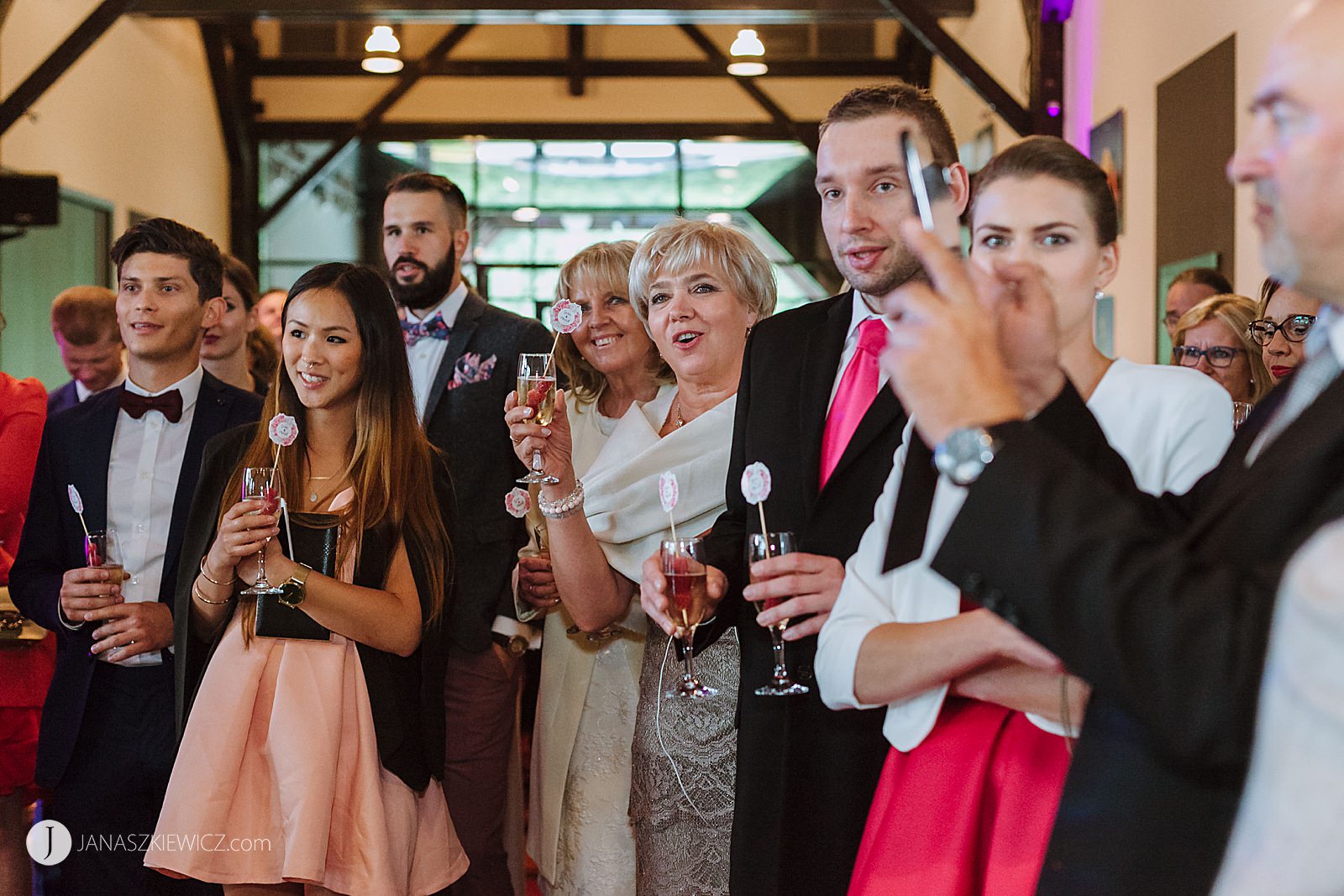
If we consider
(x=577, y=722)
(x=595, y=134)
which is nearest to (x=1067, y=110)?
(x=595, y=134)

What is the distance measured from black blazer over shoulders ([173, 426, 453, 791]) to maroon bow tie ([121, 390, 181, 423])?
33cm

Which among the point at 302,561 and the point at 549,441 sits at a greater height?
the point at 549,441

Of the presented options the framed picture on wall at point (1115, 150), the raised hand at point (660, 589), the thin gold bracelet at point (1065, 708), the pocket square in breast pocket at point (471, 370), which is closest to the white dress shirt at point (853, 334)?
the raised hand at point (660, 589)

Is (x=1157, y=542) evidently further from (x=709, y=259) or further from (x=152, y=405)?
(x=152, y=405)

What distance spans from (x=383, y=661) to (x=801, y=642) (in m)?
0.91

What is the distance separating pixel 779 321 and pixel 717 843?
972 millimetres

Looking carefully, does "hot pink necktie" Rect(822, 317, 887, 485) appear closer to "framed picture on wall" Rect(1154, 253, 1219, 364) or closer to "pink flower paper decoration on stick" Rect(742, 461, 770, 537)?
"pink flower paper decoration on stick" Rect(742, 461, 770, 537)

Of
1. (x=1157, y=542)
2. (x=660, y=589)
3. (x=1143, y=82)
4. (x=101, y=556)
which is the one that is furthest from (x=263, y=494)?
(x=1143, y=82)

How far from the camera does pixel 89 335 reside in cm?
478

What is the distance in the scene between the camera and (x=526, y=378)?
233 cm

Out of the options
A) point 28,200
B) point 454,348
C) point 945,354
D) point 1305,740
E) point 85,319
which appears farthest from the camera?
point 28,200

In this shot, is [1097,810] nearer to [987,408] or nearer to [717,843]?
[987,408]

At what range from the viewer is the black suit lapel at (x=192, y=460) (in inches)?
106

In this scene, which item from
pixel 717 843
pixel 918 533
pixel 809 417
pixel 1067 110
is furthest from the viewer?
pixel 1067 110
